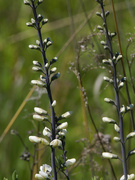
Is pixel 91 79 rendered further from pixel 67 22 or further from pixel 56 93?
pixel 56 93

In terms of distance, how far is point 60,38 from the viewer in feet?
12.5

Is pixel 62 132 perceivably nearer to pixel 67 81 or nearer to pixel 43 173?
pixel 43 173

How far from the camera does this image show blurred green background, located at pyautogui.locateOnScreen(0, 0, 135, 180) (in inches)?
73.9

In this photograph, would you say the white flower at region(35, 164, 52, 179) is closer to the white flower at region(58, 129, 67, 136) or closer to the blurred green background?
the white flower at region(58, 129, 67, 136)

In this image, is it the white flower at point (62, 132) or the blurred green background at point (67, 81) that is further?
the blurred green background at point (67, 81)

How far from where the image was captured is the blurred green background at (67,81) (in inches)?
73.9

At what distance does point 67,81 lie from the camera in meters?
2.61

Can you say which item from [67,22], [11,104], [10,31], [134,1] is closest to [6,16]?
[10,31]

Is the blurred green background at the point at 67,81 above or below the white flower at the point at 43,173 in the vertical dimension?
above

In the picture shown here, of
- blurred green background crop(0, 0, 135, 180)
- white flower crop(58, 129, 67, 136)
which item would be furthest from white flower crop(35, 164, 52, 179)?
blurred green background crop(0, 0, 135, 180)

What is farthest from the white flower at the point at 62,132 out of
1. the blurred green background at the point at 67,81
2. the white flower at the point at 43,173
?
the blurred green background at the point at 67,81

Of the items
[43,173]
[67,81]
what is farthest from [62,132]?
[67,81]

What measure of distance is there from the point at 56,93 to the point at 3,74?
0.88 m

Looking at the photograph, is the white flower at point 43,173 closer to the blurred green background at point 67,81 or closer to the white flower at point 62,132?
the white flower at point 62,132
